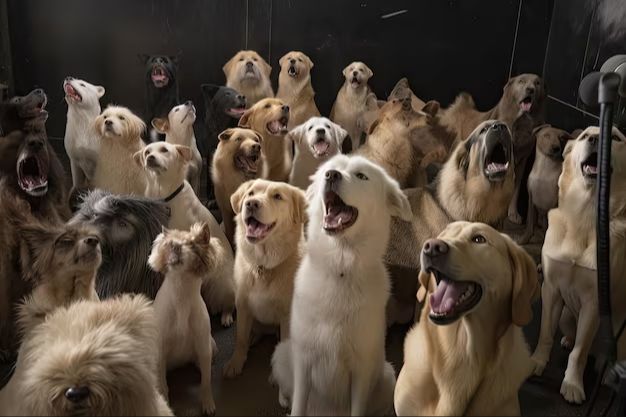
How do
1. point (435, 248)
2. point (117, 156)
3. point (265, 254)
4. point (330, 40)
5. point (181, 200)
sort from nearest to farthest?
point (435, 248)
point (265, 254)
point (181, 200)
point (117, 156)
point (330, 40)

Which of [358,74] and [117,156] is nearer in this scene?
[117,156]

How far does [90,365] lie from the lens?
4.78 feet

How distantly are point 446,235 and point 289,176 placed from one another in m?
1.70

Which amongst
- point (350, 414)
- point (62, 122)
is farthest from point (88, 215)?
point (350, 414)

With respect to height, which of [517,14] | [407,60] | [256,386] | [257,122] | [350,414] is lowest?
[256,386]

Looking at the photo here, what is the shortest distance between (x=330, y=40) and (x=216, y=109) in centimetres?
79

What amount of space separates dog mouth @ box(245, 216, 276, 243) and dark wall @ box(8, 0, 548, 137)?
1315 millimetres

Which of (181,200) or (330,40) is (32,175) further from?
(330,40)

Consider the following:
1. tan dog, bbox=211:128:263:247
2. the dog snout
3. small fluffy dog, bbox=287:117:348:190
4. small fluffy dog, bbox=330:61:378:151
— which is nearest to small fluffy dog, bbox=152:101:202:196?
tan dog, bbox=211:128:263:247

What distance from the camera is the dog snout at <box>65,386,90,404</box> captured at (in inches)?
55.7

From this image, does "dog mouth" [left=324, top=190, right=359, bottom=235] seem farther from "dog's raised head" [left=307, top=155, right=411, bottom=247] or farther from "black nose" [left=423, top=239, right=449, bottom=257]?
"black nose" [left=423, top=239, right=449, bottom=257]

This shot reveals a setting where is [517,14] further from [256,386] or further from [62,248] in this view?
[62,248]

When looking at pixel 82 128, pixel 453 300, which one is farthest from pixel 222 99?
pixel 453 300

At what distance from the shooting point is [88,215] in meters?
2.44
